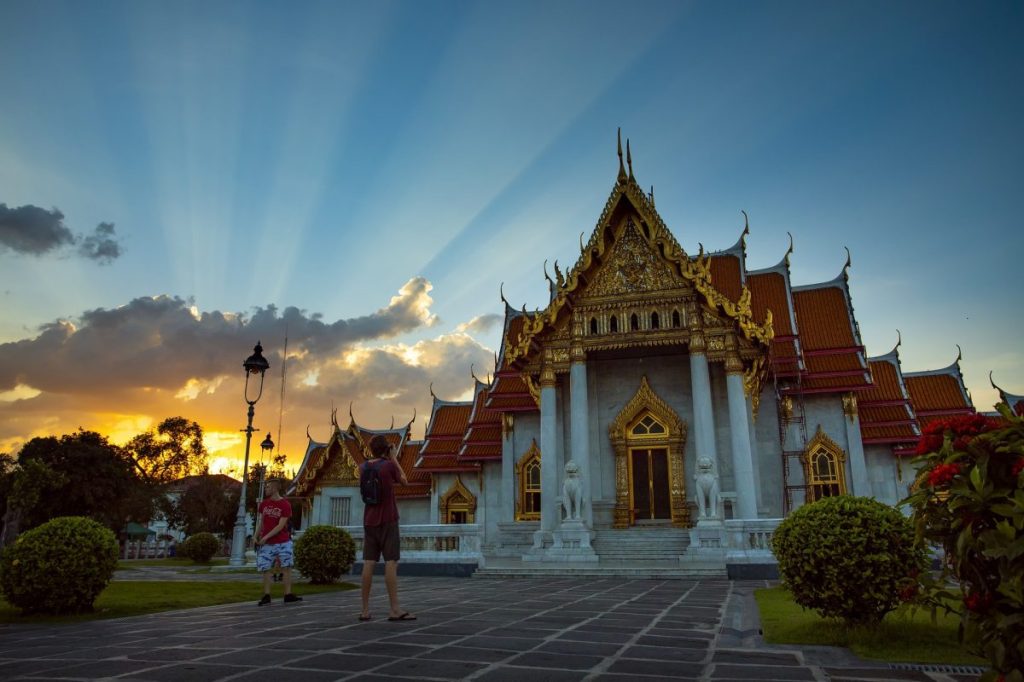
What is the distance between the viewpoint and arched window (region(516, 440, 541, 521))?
22578mm

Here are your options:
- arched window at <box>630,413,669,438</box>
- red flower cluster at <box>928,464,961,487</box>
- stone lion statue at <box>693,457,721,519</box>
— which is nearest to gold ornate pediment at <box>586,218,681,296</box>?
arched window at <box>630,413,669,438</box>

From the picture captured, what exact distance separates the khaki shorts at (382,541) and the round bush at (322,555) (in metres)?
5.98

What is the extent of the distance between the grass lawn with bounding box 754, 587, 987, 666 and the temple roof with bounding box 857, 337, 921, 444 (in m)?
15.2

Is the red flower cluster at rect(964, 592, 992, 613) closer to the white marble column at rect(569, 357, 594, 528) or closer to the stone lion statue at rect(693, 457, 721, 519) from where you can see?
the stone lion statue at rect(693, 457, 721, 519)

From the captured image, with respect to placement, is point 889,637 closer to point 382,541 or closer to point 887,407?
point 382,541

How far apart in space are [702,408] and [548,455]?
Answer: 446cm

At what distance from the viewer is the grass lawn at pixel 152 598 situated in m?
7.31

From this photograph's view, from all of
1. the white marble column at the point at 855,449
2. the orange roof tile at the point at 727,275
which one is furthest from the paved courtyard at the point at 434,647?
the orange roof tile at the point at 727,275

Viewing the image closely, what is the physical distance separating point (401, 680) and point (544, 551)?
14624mm

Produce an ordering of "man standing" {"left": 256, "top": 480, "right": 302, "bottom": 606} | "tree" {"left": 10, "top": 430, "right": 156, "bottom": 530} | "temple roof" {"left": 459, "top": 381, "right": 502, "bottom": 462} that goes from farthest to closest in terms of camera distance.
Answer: "tree" {"left": 10, "top": 430, "right": 156, "bottom": 530}, "temple roof" {"left": 459, "top": 381, "right": 502, "bottom": 462}, "man standing" {"left": 256, "top": 480, "right": 302, "bottom": 606}

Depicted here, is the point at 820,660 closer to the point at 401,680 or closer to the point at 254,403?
the point at 401,680

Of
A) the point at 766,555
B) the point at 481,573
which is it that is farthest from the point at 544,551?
the point at 766,555

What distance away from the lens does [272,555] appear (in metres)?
8.73

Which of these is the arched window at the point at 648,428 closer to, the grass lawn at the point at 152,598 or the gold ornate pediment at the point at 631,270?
the gold ornate pediment at the point at 631,270
